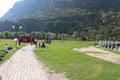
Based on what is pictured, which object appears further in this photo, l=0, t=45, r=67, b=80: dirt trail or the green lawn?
the green lawn

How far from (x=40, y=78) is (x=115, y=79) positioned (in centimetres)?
365

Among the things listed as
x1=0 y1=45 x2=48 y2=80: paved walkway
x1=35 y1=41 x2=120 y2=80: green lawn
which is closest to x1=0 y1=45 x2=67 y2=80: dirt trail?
x1=0 y1=45 x2=48 y2=80: paved walkway

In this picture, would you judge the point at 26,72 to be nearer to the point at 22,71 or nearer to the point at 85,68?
the point at 22,71

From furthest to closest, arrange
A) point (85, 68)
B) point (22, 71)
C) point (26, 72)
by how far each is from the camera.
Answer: point (85, 68) → point (22, 71) → point (26, 72)

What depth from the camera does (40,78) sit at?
15.6 m

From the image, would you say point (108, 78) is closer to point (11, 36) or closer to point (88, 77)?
point (88, 77)

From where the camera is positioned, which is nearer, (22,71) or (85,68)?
(22,71)

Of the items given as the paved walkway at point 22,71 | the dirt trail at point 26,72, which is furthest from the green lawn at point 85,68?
the paved walkway at point 22,71

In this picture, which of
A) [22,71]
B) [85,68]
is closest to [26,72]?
[22,71]

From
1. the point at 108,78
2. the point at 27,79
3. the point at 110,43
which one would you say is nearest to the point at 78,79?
the point at 108,78

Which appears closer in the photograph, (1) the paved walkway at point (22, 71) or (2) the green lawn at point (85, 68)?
(1) the paved walkway at point (22, 71)

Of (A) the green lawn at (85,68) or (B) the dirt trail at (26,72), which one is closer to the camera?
(B) the dirt trail at (26,72)

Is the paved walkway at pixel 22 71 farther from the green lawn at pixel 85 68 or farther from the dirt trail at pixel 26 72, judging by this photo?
the green lawn at pixel 85 68

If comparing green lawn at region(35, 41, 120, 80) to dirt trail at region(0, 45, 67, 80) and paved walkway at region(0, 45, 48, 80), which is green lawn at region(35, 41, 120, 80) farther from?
paved walkway at region(0, 45, 48, 80)
